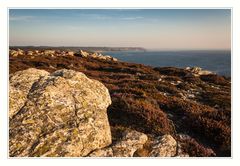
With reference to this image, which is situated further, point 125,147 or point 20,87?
point 20,87

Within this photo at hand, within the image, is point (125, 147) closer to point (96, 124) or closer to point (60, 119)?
point (96, 124)

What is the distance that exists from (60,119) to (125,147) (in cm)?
230

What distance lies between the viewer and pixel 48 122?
29.2ft

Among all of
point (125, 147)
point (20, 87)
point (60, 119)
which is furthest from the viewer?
point (20, 87)

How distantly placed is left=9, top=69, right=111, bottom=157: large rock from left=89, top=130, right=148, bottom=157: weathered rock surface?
0.24 m

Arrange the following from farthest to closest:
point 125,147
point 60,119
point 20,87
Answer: point 20,87, point 60,119, point 125,147

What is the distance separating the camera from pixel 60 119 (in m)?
9.06

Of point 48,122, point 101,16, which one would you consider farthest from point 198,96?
point 48,122

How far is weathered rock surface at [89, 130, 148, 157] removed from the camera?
8.64 metres

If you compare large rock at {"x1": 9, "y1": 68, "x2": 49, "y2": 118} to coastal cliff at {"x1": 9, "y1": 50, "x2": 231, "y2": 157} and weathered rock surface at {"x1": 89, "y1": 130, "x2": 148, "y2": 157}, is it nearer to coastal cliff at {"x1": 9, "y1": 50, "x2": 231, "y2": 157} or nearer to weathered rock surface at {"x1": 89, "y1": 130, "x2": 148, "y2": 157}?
coastal cliff at {"x1": 9, "y1": 50, "x2": 231, "y2": 157}

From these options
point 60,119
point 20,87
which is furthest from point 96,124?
point 20,87

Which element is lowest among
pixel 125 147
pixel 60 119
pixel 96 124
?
pixel 125 147
